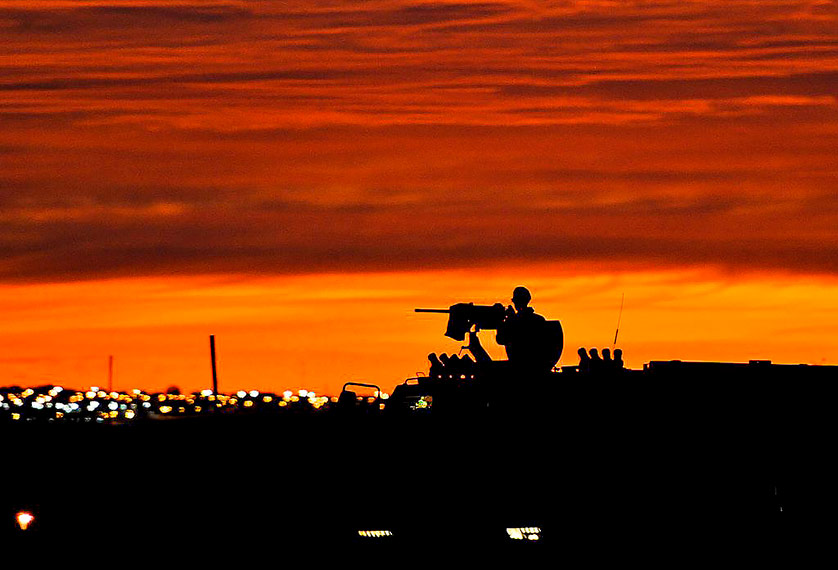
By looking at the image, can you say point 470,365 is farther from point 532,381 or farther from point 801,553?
point 801,553

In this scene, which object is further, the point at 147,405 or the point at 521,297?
the point at 147,405

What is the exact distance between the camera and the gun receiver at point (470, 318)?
30.6m

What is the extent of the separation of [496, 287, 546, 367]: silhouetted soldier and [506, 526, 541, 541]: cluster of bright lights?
11.5ft

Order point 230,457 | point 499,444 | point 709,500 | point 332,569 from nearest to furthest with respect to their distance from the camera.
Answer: point 332,569 → point 709,500 → point 499,444 → point 230,457

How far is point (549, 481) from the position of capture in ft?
95.1

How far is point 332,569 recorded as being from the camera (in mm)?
26156

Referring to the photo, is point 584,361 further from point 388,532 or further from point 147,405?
point 147,405

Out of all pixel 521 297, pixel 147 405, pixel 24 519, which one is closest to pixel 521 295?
pixel 521 297

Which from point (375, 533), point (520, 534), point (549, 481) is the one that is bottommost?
point (520, 534)

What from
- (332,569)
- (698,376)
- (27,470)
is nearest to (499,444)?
(698,376)

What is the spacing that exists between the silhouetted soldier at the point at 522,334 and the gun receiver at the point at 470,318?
0.28 meters

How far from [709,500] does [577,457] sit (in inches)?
91.2

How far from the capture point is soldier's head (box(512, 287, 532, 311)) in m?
29.3

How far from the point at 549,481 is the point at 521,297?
2673 millimetres
